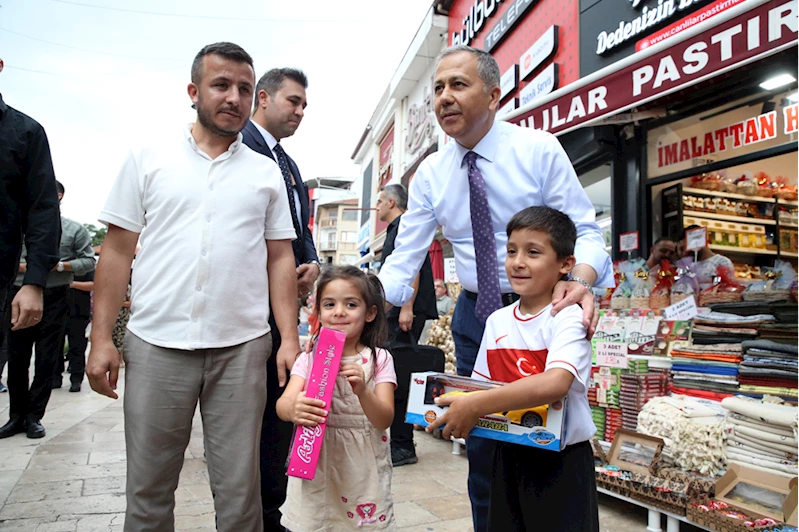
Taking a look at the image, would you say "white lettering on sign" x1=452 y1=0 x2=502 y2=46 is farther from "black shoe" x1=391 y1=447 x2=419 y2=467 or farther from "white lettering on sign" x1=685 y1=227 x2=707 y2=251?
"black shoe" x1=391 y1=447 x2=419 y2=467

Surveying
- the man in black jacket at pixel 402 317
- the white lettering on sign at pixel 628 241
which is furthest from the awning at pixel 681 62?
the white lettering on sign at pixel 628 241

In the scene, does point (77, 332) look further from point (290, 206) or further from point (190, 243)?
point (190, 243)

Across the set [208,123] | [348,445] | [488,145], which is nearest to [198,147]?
[208,123]

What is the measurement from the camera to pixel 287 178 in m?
2.70

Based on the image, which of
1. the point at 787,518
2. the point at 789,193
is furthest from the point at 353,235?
the point at 787,518

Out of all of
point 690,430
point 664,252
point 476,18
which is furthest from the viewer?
point 476,18

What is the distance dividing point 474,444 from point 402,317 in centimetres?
218

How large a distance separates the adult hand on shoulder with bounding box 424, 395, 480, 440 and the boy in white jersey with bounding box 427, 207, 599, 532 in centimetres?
2

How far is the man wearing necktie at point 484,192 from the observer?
6.73 feet

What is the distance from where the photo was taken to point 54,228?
2.58 meters

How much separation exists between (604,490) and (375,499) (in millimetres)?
1780

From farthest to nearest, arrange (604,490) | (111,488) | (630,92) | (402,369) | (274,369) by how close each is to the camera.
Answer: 1. (402,369)
2. (630,92)
3. (111,488)
4. (604,490)
5. (274,369)

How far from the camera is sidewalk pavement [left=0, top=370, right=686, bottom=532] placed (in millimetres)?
2947

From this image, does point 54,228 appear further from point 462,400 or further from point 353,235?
point 353,235
